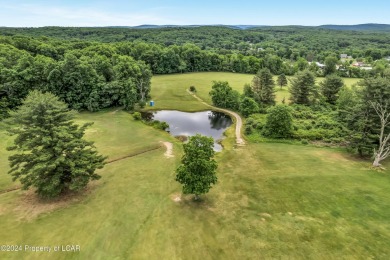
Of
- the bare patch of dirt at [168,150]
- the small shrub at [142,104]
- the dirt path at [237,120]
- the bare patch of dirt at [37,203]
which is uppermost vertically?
the bare patch of dirt at [37,203]

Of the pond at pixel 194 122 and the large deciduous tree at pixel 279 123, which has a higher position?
the large deciduous tree at pixel 279 123

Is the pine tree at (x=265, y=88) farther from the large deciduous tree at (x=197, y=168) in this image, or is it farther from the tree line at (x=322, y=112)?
the large deciduous tree at (x=197, y=168)

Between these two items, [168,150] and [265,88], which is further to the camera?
[265,88]

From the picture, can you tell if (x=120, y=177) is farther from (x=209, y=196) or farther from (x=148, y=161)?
(x=209, y=196)

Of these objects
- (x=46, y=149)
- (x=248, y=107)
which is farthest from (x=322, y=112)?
(x=46, y=149)

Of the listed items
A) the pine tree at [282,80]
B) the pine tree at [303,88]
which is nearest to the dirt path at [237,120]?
the pine tree at [303,88]

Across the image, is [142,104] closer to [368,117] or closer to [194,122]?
[194,122]

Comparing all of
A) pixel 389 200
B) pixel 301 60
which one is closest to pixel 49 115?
pixel 389 200

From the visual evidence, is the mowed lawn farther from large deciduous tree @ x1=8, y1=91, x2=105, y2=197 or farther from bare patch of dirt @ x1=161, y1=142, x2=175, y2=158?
large deciduous tree @ x1=8, y1=91, x2=105, y2=197
